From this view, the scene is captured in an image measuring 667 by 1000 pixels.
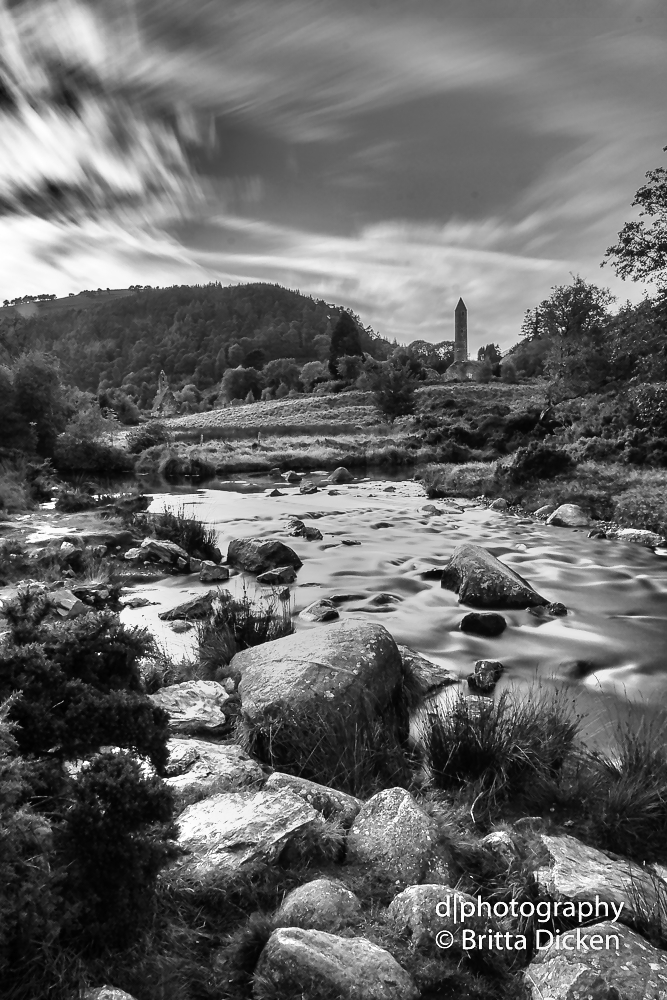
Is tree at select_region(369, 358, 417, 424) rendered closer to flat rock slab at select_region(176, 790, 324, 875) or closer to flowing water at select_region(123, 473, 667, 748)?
flowing water at select_region(123, 473, 667, 748)

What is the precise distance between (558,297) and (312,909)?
7730 centimetres

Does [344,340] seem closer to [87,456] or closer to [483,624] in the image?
[87,456]

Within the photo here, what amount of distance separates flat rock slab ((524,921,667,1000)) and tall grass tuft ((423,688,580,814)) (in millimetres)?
1317

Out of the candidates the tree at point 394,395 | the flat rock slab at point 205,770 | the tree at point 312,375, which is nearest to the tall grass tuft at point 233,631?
the flat rock slab at point 205,770

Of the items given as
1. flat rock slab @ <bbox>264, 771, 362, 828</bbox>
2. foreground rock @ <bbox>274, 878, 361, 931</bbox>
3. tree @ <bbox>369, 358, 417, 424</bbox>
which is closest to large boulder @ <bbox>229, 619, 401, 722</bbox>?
flat rock slab @ <bbox>264, 771, 362, 828</bbox>

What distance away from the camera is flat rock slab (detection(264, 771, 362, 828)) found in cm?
360

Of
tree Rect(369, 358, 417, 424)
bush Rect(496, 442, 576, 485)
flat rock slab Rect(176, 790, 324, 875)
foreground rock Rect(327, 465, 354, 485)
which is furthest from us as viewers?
tree Rect(369, 358, 417, 424)

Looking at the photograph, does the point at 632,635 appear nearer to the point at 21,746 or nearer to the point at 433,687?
the point at 433,687

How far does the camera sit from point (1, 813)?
1970 mm

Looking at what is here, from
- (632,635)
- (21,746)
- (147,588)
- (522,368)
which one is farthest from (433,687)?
(522,368)

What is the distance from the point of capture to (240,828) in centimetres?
317

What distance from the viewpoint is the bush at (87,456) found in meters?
31.2

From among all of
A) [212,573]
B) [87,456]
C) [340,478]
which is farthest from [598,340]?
[212,573]

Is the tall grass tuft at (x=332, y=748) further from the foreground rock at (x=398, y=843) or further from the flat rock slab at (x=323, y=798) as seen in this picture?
the foreground rock at (x=398, y=843)
